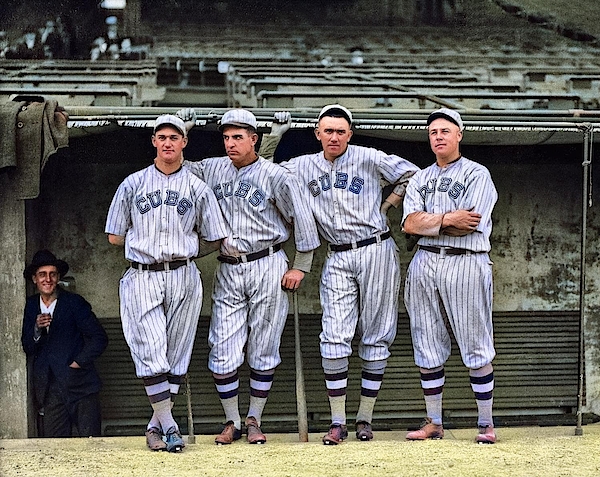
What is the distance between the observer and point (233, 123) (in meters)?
5.89

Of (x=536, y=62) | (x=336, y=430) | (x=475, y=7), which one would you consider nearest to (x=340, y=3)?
(x=475, y=7)

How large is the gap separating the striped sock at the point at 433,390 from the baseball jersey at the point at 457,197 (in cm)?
69

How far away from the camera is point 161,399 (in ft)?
18.9

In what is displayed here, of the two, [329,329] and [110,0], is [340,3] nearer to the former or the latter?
[110,0]

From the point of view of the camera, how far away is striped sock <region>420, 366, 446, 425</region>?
19.5 feet

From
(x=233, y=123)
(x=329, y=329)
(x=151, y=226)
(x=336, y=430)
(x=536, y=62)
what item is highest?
(x=536, y=62)

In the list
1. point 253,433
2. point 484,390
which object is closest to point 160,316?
point 253,433

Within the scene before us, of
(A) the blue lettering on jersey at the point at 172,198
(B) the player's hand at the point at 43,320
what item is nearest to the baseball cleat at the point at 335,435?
(A) the blue lettering on jersey at the point at 172,198

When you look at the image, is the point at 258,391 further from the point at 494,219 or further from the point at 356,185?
the point at 494,219

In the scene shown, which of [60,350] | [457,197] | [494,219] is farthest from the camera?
[494,219]

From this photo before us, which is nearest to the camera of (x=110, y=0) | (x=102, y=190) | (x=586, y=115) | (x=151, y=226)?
(x=151, y=226)

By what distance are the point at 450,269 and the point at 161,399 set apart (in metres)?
1.65

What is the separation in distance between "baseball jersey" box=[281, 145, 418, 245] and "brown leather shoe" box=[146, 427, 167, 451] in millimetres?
1384

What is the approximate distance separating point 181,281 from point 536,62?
3.97 metres
